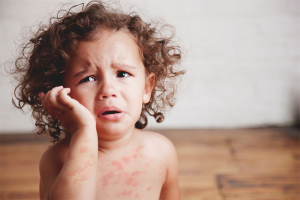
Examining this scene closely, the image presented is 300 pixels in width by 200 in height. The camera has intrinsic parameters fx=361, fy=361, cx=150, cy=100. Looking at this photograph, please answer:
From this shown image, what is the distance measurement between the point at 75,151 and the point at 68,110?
0.09m

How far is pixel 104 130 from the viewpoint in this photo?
0.83 m

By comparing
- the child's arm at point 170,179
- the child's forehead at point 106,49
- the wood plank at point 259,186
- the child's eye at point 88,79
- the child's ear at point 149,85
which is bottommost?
the wood plank at point 259,186

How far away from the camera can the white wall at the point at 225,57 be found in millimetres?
1897

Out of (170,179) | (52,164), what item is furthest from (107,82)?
(170,179)

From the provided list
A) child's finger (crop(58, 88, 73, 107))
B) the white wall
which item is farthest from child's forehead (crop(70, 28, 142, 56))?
the white wall

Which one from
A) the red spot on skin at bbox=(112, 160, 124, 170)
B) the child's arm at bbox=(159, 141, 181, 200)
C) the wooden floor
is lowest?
the wooden floor

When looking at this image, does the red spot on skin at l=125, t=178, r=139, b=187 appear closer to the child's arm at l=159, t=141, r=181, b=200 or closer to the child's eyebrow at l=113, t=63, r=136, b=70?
the child's arm at l=159, t=141, r=181, b=200

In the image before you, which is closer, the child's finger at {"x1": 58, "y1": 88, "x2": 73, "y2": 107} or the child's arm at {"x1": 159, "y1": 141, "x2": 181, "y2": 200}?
the child's finger at {"x1": 58, "y1": 88, "x2": 73, "y2": 107}

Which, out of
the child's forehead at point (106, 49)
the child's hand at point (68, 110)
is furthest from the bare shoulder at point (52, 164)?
the child's forehead at point (106, 49)

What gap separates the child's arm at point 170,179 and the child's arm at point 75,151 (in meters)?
0.29

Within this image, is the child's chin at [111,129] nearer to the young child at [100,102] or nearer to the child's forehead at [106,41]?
the young child at [100,102]

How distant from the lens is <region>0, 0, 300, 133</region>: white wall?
190 centimetres

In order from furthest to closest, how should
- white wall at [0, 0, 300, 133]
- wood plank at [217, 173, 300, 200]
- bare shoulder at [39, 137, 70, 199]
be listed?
white wall at [0, 0, 300, 133], wood plank at [217, 173, 300, 200], bare shoulder at [39, 137, 70, 199]

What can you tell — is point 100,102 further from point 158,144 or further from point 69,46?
point 158,144
